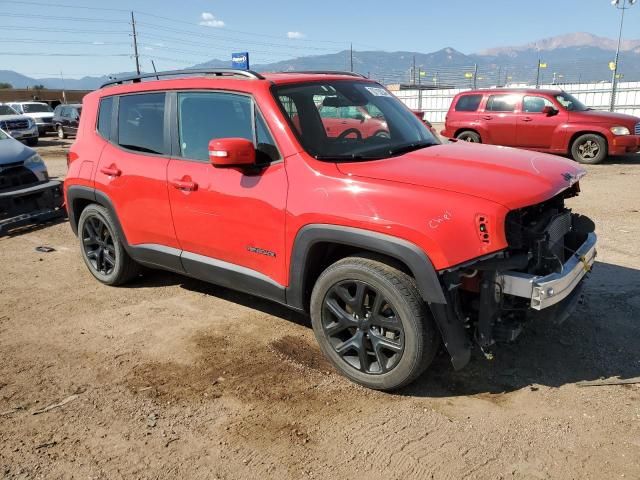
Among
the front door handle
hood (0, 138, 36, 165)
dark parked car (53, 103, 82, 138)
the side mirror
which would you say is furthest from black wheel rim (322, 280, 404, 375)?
dark parked car (53, 103, 82, 138)

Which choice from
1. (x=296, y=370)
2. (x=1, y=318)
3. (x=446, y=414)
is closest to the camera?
(x=446, y=414)

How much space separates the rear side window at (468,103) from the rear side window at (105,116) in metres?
10.6

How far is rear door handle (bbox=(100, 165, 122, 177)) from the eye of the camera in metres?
4.49

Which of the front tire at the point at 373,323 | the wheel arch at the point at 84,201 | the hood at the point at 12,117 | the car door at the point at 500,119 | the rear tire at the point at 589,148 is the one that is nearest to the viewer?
the front tire at the point at 373,323

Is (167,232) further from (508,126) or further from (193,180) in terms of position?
(508,126)

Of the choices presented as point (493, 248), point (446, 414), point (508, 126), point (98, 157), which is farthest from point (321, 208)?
point (508, 126)

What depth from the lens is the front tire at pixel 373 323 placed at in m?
2.92

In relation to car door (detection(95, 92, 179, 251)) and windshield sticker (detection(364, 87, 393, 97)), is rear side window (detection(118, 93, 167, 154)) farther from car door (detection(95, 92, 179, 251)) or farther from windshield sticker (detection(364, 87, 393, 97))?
windshield sticker (detection(364, 87, 393, 97))

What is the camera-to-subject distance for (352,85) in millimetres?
4152

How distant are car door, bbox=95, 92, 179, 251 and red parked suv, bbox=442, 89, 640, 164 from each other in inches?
409

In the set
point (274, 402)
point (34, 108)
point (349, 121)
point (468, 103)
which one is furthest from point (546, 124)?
point (34, 108)

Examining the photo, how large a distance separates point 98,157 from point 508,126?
10516 mm

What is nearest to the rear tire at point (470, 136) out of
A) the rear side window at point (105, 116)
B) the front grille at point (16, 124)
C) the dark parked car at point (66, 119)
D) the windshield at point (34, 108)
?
the rear side window at point (105, 116)

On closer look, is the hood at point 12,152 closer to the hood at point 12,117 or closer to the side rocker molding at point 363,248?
the side rocker molding at point 363,248
